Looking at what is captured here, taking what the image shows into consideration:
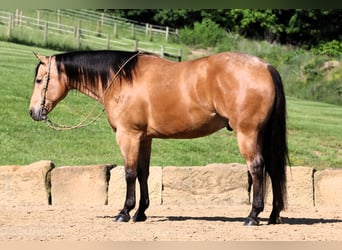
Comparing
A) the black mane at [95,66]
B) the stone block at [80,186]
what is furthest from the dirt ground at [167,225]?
the black mane at [95,66]

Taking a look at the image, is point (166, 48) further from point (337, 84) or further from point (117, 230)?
point (117, 230)

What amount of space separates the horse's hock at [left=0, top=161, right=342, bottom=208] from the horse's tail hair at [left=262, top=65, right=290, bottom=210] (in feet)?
6.44

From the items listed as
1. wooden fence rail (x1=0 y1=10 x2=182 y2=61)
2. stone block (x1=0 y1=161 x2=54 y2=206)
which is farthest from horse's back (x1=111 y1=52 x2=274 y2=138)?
wooden fence rail (x1=0 y1=10 x2=182 y2=61)

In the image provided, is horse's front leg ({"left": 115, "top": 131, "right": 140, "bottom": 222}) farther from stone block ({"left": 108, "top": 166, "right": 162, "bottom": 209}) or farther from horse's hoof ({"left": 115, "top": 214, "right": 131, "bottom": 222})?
stone block ({"left": 108, "top": 166, "right": 162, "bottom": 209})

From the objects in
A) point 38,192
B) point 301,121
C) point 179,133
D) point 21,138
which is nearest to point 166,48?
point 301,121

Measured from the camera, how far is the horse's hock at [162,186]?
29.3ft

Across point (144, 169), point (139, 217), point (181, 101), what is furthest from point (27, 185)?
point (181, 101)

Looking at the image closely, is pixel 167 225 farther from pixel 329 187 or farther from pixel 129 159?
pixel 329 187

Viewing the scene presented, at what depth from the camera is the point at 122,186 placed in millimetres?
9000

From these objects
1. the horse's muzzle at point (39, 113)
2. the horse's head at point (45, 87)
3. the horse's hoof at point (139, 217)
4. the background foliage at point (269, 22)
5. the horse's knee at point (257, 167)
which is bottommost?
the horse's hoof at point (139, 217)

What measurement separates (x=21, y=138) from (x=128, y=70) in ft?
18.2

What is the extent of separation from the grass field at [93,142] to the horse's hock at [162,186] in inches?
89.0

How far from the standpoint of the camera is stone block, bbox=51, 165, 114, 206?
8.99 meters

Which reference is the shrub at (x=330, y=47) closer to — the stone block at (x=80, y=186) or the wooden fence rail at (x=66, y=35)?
the wooden fence rail at (x=66, y=35)
